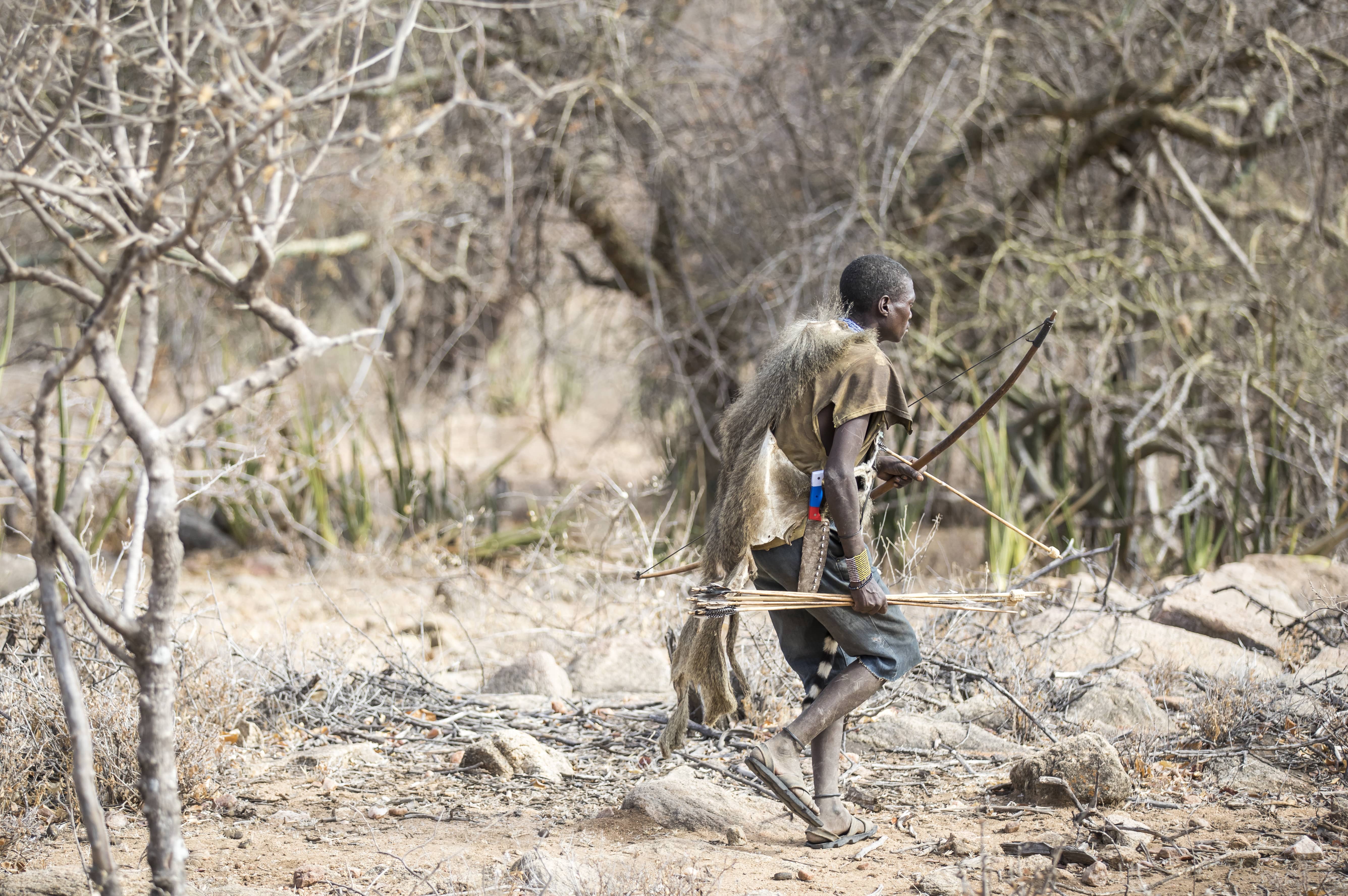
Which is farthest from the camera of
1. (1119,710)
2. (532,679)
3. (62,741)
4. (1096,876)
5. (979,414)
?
(532,679)

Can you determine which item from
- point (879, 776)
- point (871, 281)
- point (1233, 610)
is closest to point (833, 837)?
point (879, 776)

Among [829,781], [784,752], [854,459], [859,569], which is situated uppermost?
[854,459]

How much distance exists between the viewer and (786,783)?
9.73 feet

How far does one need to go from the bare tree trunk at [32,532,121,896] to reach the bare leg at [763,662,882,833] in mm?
1610

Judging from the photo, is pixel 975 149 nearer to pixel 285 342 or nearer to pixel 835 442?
pixel 835 442

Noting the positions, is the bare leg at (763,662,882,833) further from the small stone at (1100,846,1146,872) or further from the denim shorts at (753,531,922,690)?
the small stone at (1100,846,1146,872)

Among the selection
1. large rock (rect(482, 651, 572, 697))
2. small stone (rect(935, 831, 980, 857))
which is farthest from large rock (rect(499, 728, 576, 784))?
small stone (rect(935, 831, 980, 857))

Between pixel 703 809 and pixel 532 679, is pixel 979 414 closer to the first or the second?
pixel 703 809

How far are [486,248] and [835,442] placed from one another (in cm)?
695

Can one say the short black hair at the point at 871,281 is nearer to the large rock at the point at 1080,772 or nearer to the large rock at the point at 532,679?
the large rock at the point at 1080,772

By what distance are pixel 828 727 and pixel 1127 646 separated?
218 centimetres

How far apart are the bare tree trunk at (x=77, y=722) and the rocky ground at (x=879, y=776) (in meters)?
0.48

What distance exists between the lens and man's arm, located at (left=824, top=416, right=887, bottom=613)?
280 cm

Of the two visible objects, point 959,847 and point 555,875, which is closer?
point 555,875
